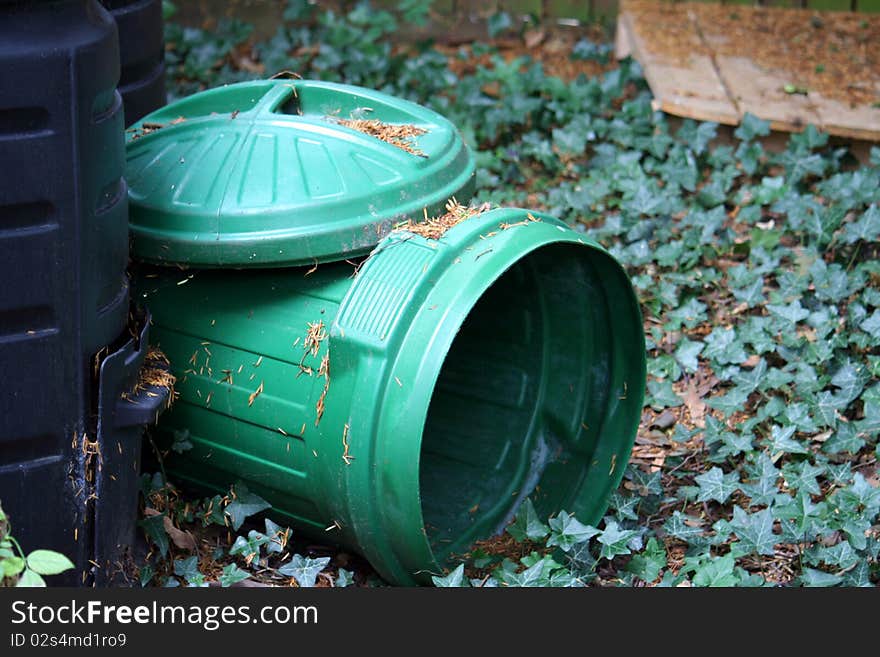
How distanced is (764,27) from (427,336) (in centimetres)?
402

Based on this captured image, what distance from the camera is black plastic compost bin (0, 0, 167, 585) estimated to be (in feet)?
6.70

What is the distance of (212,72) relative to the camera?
557 centimetres

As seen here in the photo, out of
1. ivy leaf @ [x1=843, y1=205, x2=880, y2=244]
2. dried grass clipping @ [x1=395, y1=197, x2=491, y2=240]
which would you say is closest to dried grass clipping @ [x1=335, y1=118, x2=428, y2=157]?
dried grass clipping @ [x1=395, y1=197, x2=491, y2=240]

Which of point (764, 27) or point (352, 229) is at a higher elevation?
point (352, 229)

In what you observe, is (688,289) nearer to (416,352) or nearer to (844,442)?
(844,442)

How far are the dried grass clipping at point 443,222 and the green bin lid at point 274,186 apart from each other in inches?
0.9

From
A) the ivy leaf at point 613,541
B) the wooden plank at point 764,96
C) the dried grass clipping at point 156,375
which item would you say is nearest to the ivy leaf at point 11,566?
the dried grass clipping at point 156,375

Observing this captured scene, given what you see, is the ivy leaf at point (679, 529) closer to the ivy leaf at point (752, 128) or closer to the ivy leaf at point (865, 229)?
the ivy leaf at point (865, 229)

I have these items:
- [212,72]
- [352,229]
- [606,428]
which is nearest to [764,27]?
[212,72]

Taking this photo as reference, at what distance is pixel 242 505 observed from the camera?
2717 millimetres

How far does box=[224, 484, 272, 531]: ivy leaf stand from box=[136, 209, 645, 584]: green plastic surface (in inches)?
1.0

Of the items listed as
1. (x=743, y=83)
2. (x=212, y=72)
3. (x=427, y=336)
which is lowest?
(x=212, y=72)

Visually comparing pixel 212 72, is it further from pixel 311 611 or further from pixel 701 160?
pixel 311 611

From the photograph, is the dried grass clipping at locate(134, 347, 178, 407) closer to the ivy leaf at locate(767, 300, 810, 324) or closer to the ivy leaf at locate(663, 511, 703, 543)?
the ivy leaf at locate(663, 511, 703, 543)
